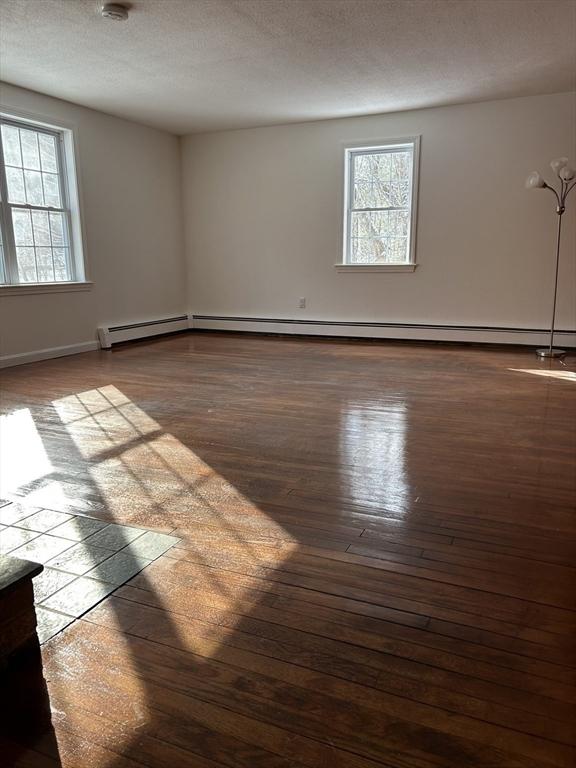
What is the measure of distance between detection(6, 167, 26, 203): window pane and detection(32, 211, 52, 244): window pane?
8.2 inches

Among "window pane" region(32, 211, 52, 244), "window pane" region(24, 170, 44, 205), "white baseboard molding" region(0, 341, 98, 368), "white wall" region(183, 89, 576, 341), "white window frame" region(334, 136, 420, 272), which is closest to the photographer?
"white baseboard molding" region(0, 341, 98, 368)

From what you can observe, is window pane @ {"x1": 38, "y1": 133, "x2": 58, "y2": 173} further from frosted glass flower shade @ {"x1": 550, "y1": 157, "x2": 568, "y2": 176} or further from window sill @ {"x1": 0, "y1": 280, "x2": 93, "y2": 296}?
frosted glass flower shade @ {"x1": 550, "y1": 157, "x2": 568, "y2": 176}

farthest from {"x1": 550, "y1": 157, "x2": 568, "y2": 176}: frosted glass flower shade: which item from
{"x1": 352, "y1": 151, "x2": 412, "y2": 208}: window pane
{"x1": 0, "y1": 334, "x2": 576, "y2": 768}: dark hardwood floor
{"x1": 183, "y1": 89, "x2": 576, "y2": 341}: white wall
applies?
{"x1": 0, "y1": 334, "x2": 576, "y2": 768}: dark hardwood floor

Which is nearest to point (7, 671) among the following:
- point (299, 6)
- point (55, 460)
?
point (55, 460)

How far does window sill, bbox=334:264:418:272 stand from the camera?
6770mm

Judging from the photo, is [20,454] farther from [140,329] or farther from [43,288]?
[140,329]

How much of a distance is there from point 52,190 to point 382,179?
386 cm

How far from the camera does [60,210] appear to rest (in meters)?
6.01

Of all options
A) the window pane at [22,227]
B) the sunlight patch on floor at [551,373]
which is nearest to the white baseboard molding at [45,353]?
the window pane at [22,227]

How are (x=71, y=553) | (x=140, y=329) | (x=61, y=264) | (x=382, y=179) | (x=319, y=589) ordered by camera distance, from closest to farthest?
(x=319, y=589) < (x=71, y=553) < (x=61, y=264) < (x=382, y=179) < (x=140, y=329)

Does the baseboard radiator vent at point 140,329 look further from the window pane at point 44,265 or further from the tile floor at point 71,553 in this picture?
the tile floor at point 71,553

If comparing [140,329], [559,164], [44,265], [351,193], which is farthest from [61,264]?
[559,164]

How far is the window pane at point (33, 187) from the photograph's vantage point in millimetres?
5609

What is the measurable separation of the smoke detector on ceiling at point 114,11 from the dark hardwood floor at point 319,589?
2.70 meters
